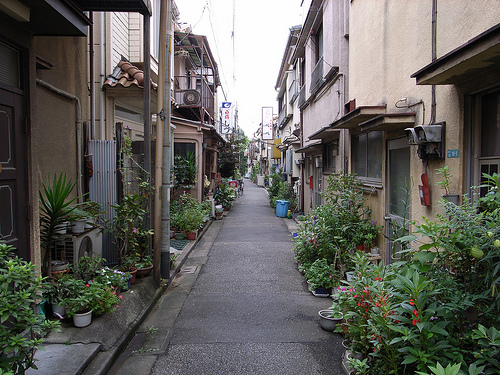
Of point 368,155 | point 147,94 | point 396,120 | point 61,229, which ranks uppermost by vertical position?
point 147,94

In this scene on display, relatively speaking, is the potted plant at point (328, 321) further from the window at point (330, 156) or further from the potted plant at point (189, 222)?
the potted plant at point (189, 222)

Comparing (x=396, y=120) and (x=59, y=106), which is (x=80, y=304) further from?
(x=396, y=120)

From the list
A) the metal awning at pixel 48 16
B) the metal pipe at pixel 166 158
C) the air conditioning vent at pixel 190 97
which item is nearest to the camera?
the metal awning at pixel 48 16

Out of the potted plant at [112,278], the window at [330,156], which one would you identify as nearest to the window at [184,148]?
the window at [330,156]

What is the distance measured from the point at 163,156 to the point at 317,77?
7784 mm

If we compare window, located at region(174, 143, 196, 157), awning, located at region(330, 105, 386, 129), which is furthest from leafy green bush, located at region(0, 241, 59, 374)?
window, located at region(174, 143, 196, 157)

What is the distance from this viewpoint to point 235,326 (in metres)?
5.23

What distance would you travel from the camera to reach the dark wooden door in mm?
3779

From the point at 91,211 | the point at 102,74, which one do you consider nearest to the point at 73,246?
the point at 91,211

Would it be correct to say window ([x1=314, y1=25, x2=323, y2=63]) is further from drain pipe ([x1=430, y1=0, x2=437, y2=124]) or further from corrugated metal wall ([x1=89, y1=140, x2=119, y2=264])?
corrugated metal wall ([x1=89, y1=140, x2=119, y2=264])

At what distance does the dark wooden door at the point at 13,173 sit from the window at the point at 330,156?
27.2ft

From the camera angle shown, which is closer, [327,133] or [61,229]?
[61,229]

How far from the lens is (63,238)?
4.96 m

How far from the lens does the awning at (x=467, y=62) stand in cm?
312
